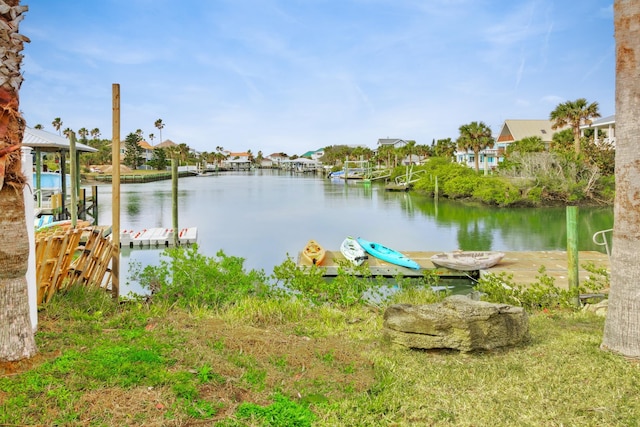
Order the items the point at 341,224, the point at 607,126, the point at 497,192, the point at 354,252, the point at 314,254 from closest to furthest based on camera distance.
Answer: the point at 354,252 → the point at 314,254 → the point at 341,224 → the point at 497,192 → the point at 607,126

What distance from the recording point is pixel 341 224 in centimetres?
3441

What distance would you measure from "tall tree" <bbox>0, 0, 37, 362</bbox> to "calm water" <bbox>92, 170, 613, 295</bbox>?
10517 millimetres

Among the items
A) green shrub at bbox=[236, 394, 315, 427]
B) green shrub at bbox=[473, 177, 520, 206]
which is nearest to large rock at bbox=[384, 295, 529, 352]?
green shrub at bbox=[236, 394, 315, 427]

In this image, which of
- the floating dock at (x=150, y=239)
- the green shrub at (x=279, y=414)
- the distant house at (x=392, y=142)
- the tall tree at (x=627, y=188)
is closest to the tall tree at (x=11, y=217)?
the green shrub at (x=279, y=414)

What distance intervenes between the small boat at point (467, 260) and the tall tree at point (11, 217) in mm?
13832

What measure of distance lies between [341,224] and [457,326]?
28696 mm

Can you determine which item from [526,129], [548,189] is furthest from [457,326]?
[526,129]

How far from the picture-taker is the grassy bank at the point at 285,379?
157 inches

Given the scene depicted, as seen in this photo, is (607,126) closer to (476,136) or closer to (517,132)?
(476,136)

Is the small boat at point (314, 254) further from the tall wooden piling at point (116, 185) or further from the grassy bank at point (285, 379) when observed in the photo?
the grassy bank at point (285, 379)

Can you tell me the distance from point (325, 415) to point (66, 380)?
84.2 inches

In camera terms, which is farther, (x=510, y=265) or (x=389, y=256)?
(x=389, y=256)

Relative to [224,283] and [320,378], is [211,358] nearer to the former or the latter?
[320,378]

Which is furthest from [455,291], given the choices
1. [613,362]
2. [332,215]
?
[332,215]
